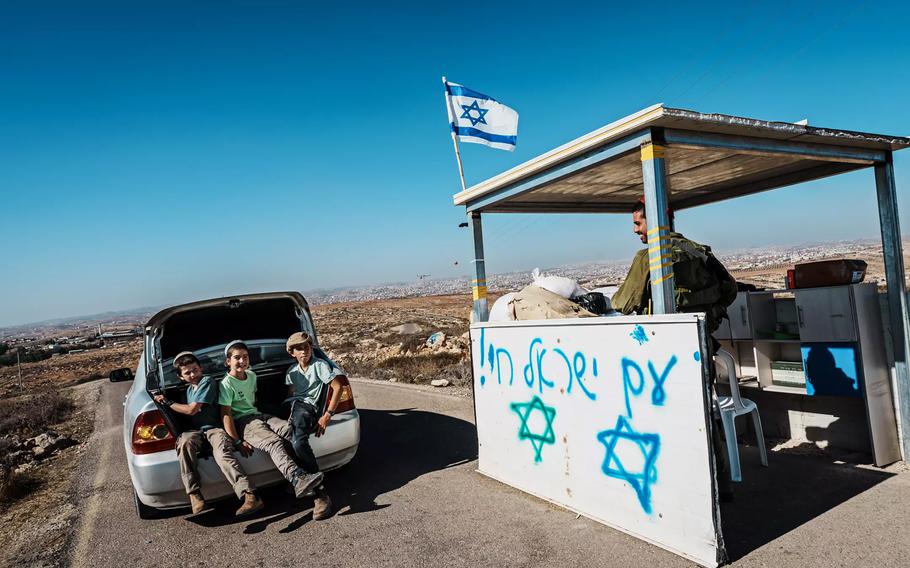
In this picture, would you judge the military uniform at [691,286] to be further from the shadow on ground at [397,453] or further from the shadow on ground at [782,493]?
the shadow on ground at [397,453]

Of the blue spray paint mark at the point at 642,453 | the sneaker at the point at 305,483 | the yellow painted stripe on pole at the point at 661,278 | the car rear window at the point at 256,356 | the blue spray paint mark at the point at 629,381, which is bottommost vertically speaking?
the sneaker at the point at 305,483

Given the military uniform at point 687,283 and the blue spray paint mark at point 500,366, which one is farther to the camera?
the blue spray paint mark at point 500,366

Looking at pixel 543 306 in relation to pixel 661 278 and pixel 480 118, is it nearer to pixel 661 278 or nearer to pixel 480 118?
pixel 661 278

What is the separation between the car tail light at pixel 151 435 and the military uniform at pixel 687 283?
4.00m

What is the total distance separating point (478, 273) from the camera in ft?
23.4

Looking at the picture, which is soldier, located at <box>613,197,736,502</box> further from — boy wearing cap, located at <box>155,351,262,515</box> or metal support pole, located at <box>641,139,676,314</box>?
boy wearing cap, located at <box>155,351,262,515</box>

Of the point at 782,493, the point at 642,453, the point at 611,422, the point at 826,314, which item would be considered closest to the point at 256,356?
the point at 611,422

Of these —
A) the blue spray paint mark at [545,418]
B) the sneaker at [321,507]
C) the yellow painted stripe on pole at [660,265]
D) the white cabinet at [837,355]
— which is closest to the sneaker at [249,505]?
the sneaker at [321,507]

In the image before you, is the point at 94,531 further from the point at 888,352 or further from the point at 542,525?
the point at 888,352

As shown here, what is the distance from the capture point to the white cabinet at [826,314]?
17.7 feet

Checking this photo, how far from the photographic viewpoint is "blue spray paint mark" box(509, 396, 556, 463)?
Answer: 4.96 meters

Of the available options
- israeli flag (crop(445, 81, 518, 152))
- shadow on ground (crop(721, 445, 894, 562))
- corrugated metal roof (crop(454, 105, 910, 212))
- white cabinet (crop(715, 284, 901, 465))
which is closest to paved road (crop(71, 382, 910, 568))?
shadow on ground (crop(721, 445, 894, 562))

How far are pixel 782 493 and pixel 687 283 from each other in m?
1.93

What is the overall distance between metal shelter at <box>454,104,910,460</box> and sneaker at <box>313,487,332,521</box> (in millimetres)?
2881
